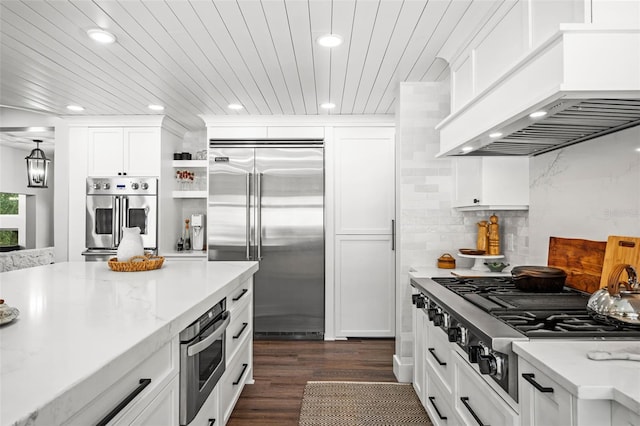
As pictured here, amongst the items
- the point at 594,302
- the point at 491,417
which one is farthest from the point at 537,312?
the point at 491,417

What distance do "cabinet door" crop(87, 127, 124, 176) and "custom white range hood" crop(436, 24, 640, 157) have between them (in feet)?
12.5

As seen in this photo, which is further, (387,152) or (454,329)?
(387,152)

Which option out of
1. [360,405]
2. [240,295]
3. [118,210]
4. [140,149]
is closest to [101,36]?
[240,295]

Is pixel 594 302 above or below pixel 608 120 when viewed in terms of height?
below

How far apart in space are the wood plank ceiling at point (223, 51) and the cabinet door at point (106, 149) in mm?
420

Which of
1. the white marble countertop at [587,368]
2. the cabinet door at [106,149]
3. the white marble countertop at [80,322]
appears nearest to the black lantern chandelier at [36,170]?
the cabinet door at [106,149]

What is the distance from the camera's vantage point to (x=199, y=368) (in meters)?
1.82

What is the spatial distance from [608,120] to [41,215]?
8.42m

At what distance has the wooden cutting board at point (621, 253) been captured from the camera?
1.75 metres

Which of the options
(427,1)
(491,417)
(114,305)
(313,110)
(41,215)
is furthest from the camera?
(41,215)

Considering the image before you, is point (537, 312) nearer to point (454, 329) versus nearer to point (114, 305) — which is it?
point (454, 329)

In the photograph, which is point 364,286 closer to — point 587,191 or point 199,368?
point 587,191

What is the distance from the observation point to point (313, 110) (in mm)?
4379

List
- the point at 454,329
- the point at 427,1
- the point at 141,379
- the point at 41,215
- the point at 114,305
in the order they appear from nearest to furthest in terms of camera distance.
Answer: the point at 141,379, the point at 114,305, the point at 454,329, the point at 427,1, the point at 41,215
